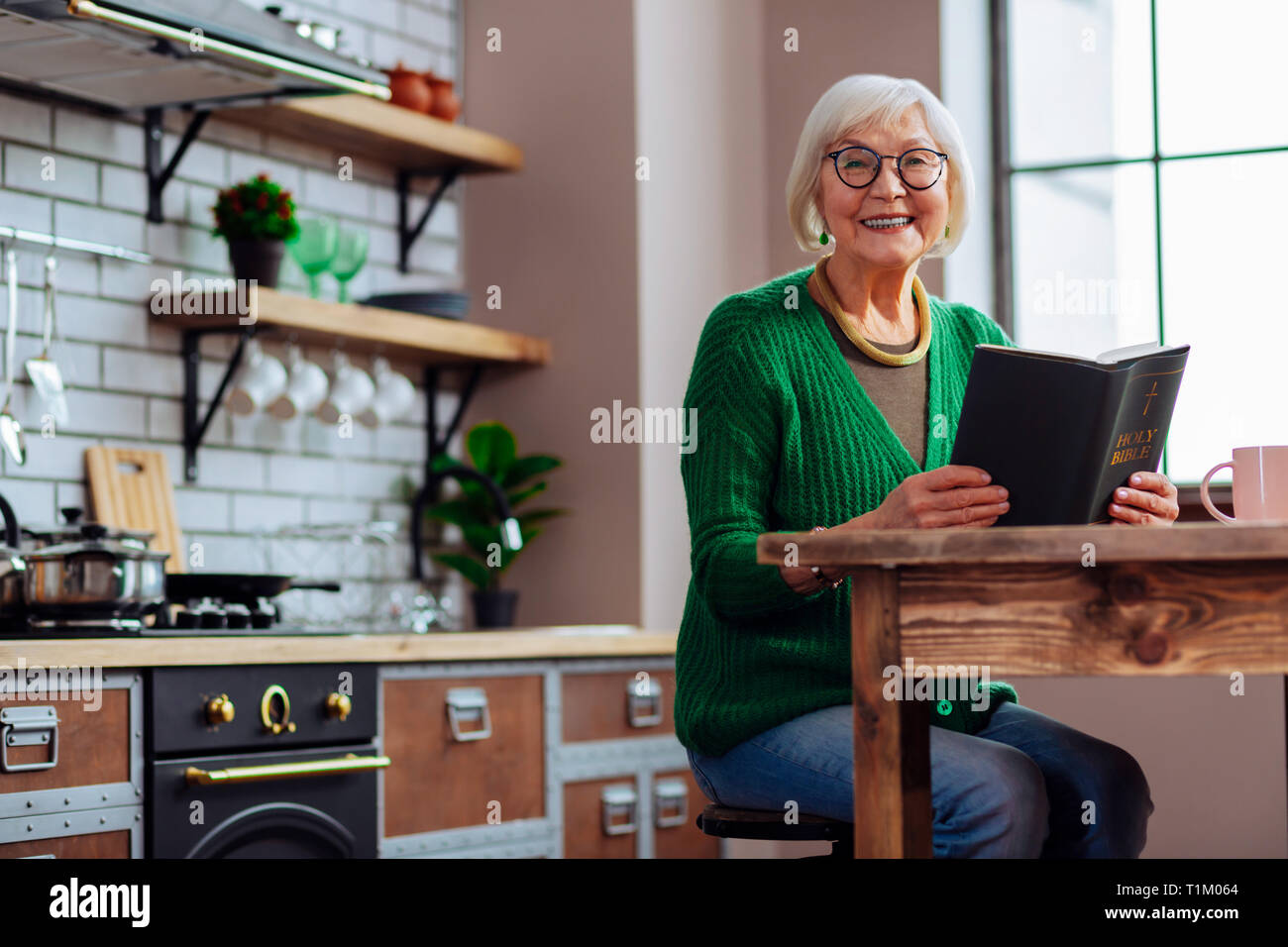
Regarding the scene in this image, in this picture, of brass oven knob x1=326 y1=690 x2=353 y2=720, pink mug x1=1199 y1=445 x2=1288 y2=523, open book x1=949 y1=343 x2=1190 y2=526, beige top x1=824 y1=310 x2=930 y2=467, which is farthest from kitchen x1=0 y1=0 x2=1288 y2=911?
pink mug x1=1199 y1=445 x2=1288 y2=523

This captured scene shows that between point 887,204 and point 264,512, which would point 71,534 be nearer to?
point 264,512

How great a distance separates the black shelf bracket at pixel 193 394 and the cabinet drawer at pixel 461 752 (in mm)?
771

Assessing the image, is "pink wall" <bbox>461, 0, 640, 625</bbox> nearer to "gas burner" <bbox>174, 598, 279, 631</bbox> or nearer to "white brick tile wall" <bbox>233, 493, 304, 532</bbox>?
"white brick tile wall" <bbox>233, 493, 304, 532</bbox>

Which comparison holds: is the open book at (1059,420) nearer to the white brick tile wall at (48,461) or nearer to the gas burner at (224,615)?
the gas burner at (224,615)

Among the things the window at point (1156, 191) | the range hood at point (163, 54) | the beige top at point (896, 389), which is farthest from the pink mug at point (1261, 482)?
the window at point (1156, 191)

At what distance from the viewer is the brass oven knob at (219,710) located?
2.63m

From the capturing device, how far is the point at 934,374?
210cm

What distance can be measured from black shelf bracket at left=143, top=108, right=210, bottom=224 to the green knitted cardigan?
5.81ft

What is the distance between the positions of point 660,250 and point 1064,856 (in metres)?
2.62

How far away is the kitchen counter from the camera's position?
239 cm

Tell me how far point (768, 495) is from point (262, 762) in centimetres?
121

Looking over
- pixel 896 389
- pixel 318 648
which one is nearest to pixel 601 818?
pixel 318 648
